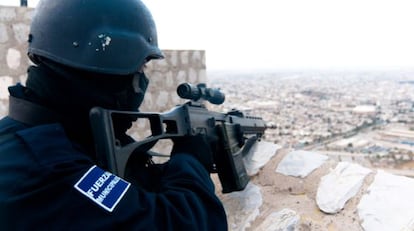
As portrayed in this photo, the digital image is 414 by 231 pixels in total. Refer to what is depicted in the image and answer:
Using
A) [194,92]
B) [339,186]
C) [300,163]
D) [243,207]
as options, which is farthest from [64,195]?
[300,163]

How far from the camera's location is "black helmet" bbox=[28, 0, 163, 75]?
126 centimetres

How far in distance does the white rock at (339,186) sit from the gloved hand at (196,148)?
906mm

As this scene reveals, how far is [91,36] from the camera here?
4.21 feet

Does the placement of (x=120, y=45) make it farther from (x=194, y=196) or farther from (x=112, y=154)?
(x=194, y=196)

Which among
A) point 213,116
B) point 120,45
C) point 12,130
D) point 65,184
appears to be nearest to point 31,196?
point 65,184

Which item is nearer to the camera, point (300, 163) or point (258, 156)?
point (300, 163)

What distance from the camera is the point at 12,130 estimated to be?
1.14 metres

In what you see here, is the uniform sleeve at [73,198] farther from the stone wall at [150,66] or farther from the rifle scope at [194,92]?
the stone wall at [150,66]

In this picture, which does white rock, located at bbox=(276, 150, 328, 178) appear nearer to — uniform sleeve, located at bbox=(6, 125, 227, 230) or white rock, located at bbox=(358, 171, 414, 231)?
white rock, located at bbox=(358, 171, 414, 231)

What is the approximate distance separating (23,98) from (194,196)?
0.53 metres

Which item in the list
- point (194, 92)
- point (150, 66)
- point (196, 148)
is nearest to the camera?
point (196, 148)

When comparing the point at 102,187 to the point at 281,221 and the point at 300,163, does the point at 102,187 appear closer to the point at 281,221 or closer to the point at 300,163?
the point at 281,221

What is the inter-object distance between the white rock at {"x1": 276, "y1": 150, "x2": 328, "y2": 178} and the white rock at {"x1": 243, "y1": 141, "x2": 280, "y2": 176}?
11 centimetres

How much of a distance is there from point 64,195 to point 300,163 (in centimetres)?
178
